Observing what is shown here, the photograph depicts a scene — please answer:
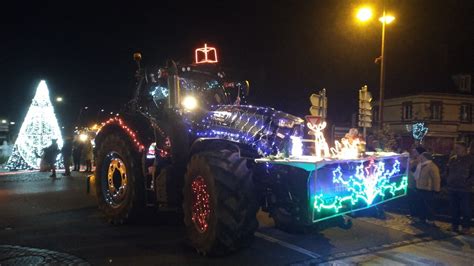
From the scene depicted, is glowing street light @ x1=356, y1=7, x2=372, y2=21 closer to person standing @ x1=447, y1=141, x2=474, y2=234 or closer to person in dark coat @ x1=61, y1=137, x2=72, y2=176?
person standing @ x1=447, y1=141, x2=474, y2=234

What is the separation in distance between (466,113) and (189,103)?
45.6 meters

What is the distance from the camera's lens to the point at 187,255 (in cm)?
675

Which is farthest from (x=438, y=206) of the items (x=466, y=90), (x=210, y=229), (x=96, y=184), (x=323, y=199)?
(x=466, y=90)

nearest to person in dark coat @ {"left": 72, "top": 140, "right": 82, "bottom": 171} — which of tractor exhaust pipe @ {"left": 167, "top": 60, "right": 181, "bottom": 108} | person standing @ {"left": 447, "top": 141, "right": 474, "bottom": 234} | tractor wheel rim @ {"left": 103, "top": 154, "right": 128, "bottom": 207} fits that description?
tractor wheel rim @ {"left": 103, "top": 154, "right": 128, "bottom": 207}

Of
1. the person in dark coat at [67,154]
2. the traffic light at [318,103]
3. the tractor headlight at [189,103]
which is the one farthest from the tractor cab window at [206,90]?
the person in dark coat at [67,154]

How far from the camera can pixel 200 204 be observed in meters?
6.85

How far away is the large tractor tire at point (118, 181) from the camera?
8.39 meters

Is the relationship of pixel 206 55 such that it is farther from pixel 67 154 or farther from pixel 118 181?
pixel 67 154

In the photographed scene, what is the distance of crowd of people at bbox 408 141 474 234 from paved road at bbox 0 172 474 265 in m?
0.37

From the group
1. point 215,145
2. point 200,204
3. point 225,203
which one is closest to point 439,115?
point 215,145

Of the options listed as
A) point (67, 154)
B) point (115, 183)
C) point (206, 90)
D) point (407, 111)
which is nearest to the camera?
point (206, 90)

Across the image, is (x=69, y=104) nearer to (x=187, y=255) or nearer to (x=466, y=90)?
(x=466, y=90)

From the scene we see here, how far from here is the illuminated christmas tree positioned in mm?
22094

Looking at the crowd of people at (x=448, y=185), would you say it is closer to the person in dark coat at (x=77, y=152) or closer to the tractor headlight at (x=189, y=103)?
the tractor headlight at (x=189, y=103)
